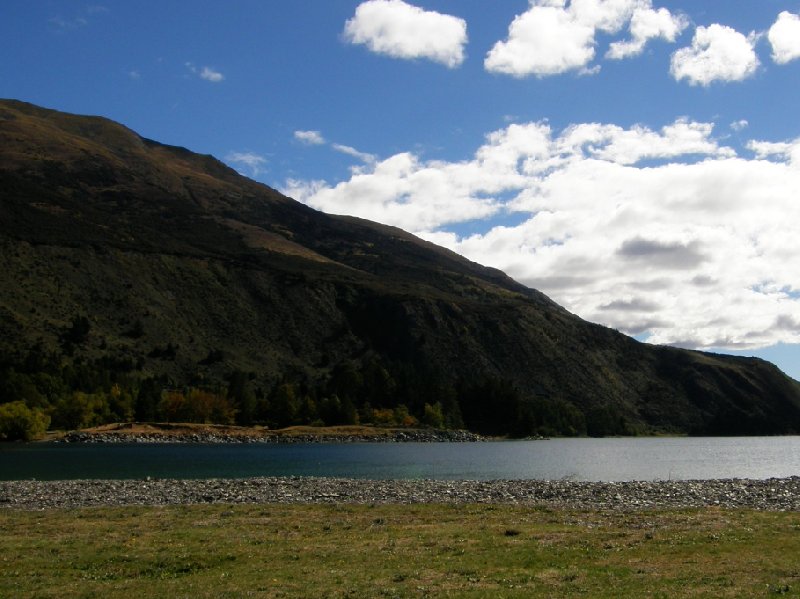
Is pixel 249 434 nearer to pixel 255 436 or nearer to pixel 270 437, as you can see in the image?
pixel 255 436

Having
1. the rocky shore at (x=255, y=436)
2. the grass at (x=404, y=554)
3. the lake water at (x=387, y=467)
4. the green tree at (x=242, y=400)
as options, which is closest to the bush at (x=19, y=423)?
the rocky shore at (x=255, y=436)

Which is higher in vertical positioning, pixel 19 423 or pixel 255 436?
pixel 19 423

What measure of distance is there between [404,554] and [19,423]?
13176 centimetres

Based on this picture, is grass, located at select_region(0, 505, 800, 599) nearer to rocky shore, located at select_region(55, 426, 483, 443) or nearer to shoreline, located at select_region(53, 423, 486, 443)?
rocky shore, located at select_region(55, 426, 483, 443)

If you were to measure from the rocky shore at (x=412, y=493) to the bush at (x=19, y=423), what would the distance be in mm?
88837

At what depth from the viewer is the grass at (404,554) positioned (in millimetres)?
21203

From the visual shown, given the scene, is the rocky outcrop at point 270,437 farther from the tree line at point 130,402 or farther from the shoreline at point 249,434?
the tree line at point 130,402

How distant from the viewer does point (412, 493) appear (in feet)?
160

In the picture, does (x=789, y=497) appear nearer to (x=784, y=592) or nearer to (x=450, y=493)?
(x=450, y=493)

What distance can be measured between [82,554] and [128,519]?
1039 centimetres

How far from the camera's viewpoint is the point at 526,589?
67.5ft

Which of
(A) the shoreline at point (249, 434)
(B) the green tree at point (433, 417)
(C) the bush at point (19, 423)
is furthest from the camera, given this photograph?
(B) the green tree at point (433, 417)

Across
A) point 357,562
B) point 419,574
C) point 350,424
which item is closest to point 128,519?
point 357,562

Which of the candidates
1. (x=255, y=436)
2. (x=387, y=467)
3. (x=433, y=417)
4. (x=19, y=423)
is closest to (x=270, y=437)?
(x=255, y=436)
